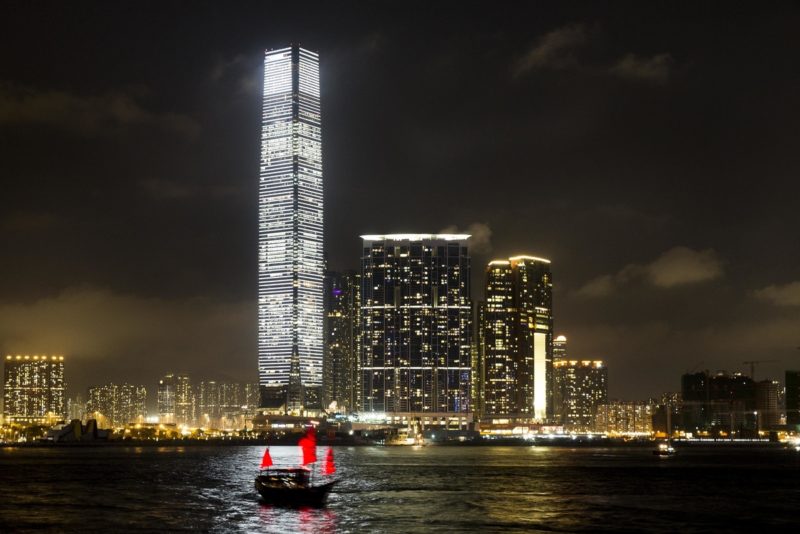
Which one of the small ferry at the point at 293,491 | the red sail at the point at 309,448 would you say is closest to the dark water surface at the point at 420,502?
the small ferry at the point at 293,491

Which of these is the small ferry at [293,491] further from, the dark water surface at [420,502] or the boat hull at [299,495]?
the dark water surface at [420,502]

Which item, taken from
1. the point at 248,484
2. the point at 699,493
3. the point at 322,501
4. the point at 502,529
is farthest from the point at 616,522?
the point at 248,484

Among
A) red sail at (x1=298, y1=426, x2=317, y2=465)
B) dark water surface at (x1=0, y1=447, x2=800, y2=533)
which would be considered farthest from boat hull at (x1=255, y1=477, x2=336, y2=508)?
red sail at (x1=298, y1=426, x2=317, y2=465)

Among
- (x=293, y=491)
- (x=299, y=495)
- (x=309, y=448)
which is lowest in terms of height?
(x=299, y=495)

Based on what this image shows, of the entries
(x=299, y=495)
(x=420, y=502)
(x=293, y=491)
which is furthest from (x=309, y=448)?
(x=420, y=502)

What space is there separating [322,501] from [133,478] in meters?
56.8

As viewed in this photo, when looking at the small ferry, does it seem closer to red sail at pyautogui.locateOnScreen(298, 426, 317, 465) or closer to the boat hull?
the boat hull

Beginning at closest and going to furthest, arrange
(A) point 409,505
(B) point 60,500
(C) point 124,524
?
1. (C) point 124,524
2. (A) point 409,505
3. (B) point 60,500

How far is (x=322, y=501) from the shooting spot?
111 metres

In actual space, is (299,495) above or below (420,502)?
above

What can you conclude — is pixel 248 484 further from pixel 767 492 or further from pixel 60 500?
pixel 767 492

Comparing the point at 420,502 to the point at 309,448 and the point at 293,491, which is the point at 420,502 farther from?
the point at 309,448

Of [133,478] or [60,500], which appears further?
[133,478]

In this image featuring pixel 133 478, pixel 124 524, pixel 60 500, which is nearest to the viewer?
pixel 124 524
